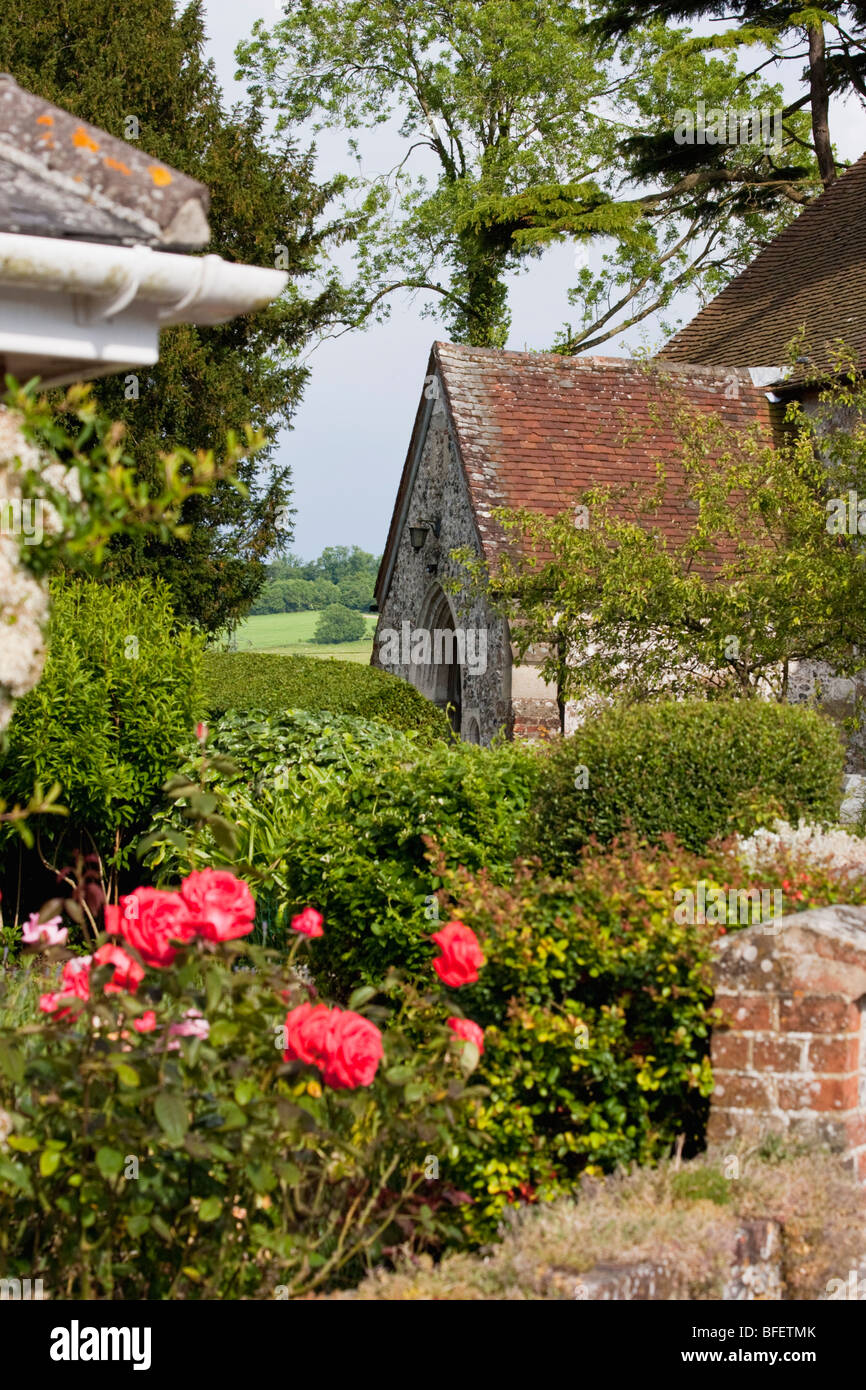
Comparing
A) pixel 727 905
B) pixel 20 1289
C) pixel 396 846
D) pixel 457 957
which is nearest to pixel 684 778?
pixel 396 846

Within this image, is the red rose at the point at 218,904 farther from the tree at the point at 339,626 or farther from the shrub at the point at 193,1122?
the tree at the point at 339,626

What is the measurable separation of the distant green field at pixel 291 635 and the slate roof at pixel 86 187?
106ft

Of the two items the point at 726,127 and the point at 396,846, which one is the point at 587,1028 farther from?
the point at 726,127

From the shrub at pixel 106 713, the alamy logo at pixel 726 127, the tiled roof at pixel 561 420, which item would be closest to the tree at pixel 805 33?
the alamy logo at pixel 726 127

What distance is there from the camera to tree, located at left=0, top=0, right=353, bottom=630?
18828mm

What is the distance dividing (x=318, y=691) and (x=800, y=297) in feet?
40.3

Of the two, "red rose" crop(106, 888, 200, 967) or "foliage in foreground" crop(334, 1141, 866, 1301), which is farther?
"foliage in foreground" crop(334, 1141, 866, 1301)

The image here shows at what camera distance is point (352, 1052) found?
3.43 m

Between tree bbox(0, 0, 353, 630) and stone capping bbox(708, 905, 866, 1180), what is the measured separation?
14.6 meters

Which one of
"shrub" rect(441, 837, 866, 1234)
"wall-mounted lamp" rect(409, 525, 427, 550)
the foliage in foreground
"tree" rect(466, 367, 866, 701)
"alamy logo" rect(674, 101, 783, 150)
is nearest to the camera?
Answer: the foliage in foreground

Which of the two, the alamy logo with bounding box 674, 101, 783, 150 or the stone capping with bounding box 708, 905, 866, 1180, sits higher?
A: the alamy logo with bounding box 674, 101, 783, 150

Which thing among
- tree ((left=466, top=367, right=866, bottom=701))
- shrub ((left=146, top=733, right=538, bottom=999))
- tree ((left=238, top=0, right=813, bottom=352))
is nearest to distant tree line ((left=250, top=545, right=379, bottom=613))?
tree ((left=238, top=0, right=813, bottom=352))

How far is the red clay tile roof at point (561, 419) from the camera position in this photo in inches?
636
